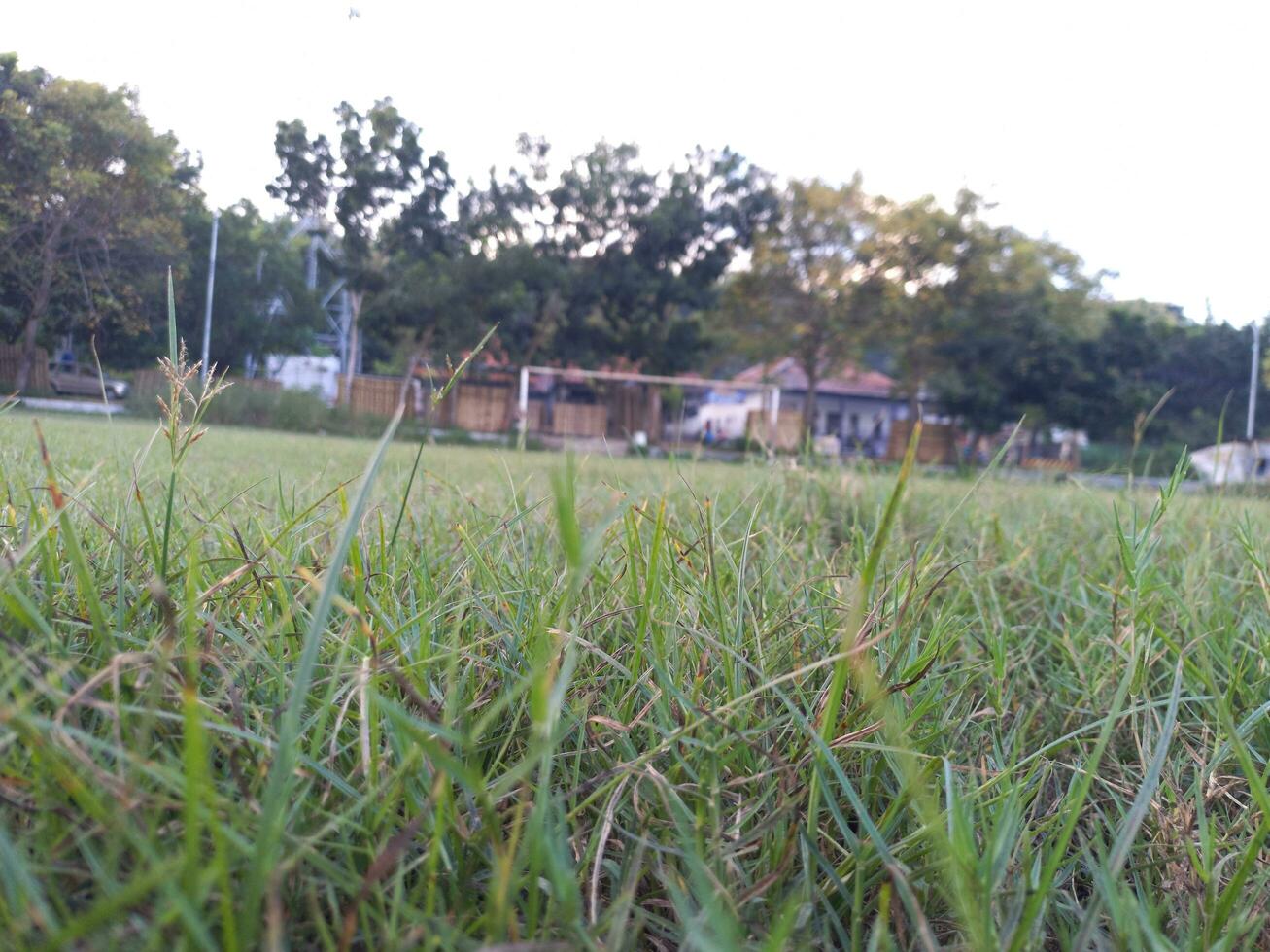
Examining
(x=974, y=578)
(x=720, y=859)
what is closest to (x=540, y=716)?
(x=720, y=859)

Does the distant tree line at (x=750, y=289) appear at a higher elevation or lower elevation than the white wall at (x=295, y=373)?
higher

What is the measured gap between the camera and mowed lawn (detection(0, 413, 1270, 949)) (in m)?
0.45

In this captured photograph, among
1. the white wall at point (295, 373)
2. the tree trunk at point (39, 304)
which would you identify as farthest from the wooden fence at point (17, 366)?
the white wall at point (295, 373)

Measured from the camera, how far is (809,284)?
20.2 metres

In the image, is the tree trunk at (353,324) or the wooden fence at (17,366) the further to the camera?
the tree trunk at (353,324)

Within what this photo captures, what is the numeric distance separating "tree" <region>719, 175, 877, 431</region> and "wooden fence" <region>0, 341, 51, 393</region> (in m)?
18.1

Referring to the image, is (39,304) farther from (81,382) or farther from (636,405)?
(636,405)

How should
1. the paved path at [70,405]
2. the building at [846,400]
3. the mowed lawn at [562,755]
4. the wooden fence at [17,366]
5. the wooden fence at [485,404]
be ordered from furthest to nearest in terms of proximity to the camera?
the building at [846,400], the wooden fence at [485,404], the wooden fence at [17,366], the paved path at [70,405], the mowed lawn at [562,755]

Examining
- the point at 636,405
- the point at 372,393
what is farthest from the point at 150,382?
the point at 636,405

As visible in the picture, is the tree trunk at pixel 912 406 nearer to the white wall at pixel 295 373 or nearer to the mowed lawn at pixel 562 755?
the white wall at pixel 295 373

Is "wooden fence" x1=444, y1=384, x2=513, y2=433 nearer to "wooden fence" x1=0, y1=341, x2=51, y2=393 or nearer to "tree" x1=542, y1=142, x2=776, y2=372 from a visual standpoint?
"tree" x1=542, y1=142, x2=776, y2=372

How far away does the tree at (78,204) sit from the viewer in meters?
1.82

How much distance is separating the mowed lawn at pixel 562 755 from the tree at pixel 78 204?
78 cm

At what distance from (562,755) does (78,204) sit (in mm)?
2277
